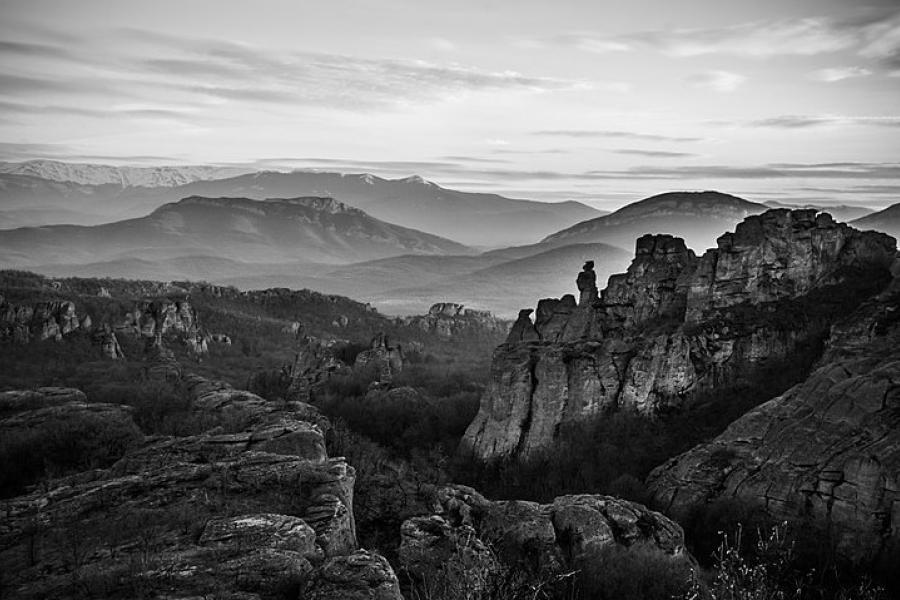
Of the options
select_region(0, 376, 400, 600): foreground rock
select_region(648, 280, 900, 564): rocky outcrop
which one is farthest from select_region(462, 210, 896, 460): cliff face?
select_region(0, 376, 400, 600): foreground rock

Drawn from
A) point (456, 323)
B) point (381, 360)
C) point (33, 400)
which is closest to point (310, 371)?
point (381, 360)

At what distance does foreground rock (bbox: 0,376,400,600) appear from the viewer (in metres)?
17.7

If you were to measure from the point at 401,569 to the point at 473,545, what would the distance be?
2475 millimetres

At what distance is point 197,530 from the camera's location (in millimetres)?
21156

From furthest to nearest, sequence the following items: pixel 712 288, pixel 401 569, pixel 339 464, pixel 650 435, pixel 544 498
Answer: pixel 712 288, pixel 650 435, pixel 544 498, pixel 339 464, pixel 401 569

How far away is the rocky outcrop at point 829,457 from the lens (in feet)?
113

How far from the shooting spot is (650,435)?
58.1m

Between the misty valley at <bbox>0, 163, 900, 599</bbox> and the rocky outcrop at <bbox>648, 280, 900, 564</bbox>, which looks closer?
the misty valley at <bbox>0, 163, 900, 599</bbox>

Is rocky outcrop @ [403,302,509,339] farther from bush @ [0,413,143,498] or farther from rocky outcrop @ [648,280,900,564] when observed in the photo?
bush @ [0,413,143,498]

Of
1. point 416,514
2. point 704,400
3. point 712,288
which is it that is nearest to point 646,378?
point 704,400

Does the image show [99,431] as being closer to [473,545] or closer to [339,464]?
[339,464]

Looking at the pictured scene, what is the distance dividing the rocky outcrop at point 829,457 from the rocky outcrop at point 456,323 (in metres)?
124

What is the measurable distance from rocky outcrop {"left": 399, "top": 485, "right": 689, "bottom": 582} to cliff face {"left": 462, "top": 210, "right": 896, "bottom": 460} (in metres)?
29.3

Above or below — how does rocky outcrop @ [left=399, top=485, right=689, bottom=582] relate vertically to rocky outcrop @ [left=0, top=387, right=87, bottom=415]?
above
